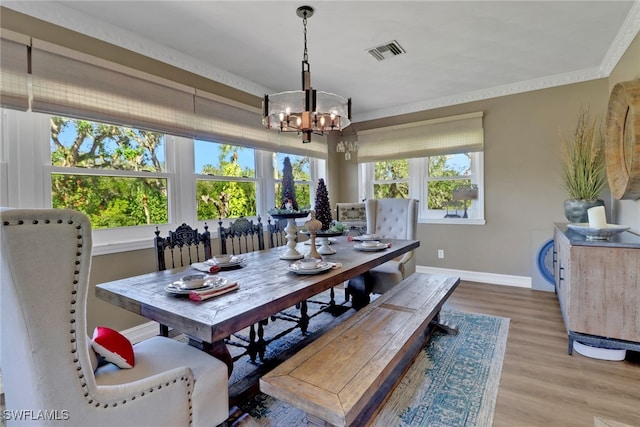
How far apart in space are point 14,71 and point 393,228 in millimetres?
3454

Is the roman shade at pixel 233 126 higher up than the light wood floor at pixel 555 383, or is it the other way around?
the roman shade at pixel 233 126

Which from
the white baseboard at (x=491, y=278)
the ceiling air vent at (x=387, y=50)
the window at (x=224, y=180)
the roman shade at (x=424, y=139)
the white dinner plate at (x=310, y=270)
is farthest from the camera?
the roman shade at (x=424, y=139)

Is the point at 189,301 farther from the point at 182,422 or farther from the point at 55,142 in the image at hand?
the point at 55,142

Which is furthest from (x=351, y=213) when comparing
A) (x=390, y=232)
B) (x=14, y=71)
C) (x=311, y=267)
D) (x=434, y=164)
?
(x=14, y=71)

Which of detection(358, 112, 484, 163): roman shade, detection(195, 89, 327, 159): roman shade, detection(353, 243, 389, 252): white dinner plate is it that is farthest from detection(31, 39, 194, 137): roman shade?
detection(358, 112, 484, 163): roman shade

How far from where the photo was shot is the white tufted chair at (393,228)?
3.02 meters

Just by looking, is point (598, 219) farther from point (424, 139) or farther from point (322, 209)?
point (424, 139)

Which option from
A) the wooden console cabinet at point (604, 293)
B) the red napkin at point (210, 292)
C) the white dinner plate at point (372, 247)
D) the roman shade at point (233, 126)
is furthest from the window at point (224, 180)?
the wooden console cabinet at point (604, 293)

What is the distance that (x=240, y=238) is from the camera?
2.67m

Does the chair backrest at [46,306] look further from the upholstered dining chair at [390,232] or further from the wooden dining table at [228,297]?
the upholstered dining chair at [390,232]

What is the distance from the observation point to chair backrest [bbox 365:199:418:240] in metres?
3.40

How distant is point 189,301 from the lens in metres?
1.43

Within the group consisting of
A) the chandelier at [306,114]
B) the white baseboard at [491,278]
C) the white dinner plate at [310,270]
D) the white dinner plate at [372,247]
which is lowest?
the white baseboard at [491,278]

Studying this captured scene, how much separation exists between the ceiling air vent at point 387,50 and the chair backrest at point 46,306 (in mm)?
2806
